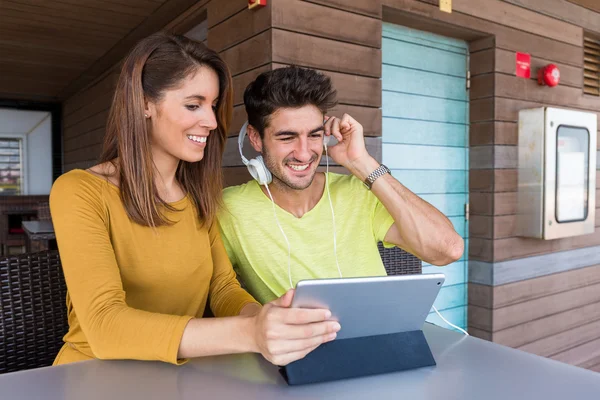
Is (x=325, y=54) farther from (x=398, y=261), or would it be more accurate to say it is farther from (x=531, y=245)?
(x=531, y=245)

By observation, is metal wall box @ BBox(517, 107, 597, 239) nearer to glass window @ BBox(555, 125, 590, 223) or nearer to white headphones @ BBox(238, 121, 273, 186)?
glass window @ BBox(555, 125, 590, 223)

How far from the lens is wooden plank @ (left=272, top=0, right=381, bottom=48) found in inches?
80.4

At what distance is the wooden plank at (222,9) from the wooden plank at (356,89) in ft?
1.62

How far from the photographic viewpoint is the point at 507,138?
310cm

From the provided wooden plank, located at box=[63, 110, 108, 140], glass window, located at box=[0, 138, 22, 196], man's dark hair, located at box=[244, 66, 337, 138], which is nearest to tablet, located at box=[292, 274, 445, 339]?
man's dark hair, located at box=[244, 66, 337, 138]

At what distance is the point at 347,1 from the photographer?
2.25m

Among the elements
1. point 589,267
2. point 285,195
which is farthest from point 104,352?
point 589,267

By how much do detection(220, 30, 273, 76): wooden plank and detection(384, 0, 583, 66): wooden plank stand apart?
2.43 ft

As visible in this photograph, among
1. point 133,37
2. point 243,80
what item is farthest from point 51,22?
point 243,80

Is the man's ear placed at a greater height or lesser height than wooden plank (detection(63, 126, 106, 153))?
lesser

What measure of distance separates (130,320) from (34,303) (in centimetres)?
55

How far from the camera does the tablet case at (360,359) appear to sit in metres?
0.89

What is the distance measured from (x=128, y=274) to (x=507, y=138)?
2.63m

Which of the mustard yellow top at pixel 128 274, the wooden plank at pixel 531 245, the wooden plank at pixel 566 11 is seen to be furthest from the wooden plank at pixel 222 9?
the wooden plank at pixel 531 245
